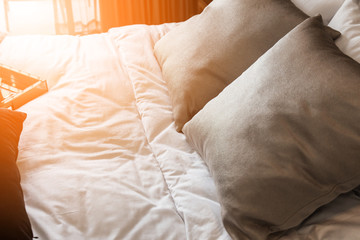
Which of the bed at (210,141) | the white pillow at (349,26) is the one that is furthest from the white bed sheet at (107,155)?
the white pillow at (349,26)

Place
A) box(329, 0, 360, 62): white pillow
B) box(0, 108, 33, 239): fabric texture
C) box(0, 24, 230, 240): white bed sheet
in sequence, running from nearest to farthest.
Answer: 1. box(0, 108, 33, 239): fabric texture
2. box(0, 24, 230, 240): white bed sheet
3. box(329, 0, 360, 62): white pillow

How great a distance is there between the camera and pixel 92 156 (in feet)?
3.56

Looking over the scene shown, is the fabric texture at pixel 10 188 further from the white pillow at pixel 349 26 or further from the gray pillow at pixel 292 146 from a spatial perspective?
the white pillow at pixel 349 26

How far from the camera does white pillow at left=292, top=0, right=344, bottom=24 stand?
1.26 meters

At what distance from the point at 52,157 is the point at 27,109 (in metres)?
0.30

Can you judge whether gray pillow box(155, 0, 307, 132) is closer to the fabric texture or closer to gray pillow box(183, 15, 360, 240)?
gray pillow box(183, 15, 360, 240)

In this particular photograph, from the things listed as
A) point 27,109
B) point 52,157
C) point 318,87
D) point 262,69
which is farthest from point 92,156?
point 318,87

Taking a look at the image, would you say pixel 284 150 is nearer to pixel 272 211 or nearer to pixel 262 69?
pixel 272 211

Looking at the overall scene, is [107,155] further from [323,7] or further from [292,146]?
[323,7]

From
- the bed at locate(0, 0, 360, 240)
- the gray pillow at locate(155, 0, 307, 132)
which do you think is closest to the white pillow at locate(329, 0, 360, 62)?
the bed at locate(0, 0, 360, 240)

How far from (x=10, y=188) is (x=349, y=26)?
38.8 inches

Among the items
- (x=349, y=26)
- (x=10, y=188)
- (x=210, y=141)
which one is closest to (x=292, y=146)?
(x=210, y=141)

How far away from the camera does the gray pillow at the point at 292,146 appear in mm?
783

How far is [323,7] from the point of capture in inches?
50.9
